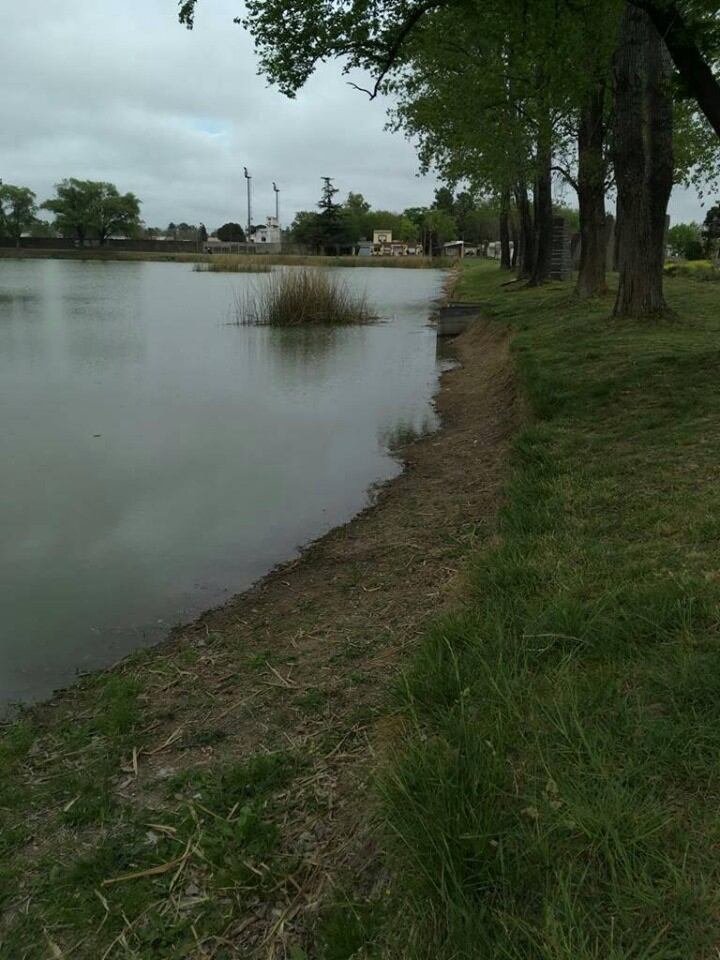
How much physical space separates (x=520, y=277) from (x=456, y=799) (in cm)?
2951

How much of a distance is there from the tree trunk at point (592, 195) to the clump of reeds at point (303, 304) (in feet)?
32.2

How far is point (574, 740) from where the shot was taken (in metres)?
2.64

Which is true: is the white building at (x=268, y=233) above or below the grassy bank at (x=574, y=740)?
above

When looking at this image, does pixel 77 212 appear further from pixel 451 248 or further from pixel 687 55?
pixel 687 55

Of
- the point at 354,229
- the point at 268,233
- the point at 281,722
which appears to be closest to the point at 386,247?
the point at 354,229

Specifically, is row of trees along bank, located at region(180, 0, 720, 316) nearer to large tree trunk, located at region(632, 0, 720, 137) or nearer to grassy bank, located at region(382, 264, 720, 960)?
large tree trunk, located at region(632, 0, 720, 137)

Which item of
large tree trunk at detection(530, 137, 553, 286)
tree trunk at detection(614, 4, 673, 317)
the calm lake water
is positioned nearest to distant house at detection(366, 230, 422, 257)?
large tree trunk at detection(530, 137, 553, 286)

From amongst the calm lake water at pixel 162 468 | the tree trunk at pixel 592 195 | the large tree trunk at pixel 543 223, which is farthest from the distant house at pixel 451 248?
the tree trunk at pixel 592 195

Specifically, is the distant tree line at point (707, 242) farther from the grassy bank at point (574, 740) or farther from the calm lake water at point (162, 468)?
the grassy bank at point (574, 740)

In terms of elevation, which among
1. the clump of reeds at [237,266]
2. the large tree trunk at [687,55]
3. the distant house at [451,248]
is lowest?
the clump of reeds at [237,266]

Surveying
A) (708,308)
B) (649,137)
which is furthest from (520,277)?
(649,137)

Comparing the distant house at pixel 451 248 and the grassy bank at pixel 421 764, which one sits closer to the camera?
the grassy bank at pixel 421 764

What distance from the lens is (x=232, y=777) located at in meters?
3.10

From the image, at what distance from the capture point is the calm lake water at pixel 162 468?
5652 millimetres
